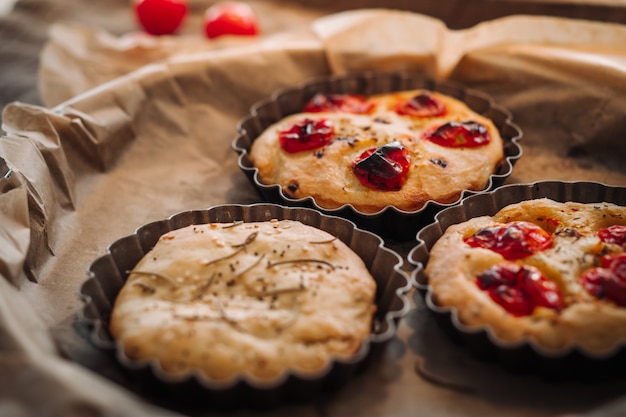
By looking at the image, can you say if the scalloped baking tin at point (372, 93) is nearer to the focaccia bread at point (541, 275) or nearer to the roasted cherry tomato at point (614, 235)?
the focaccia bread at point (541, 275)

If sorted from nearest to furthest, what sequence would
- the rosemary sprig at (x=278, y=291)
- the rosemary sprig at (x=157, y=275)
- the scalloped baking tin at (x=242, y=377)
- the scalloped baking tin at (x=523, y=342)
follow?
the scalloped baking tin at (x=242, y=377) < the scalloped baking tin at (x=523, y=342) < the rosemary sprig at (x=278, y=291) < the rosemary sprig at (x=157, y=275)

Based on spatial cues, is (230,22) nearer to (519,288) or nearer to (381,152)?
(381,152)

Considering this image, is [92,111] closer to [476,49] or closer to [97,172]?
[97,172]

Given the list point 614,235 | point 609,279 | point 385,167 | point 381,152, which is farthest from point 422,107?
point 609,279

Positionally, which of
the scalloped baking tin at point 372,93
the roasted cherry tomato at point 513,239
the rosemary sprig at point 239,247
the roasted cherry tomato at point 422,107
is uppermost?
the rosemary sprig at point 239,247

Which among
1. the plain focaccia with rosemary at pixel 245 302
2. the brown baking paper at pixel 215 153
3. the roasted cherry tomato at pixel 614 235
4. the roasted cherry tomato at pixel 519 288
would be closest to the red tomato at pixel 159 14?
the brown baking paper at pixel 215 153

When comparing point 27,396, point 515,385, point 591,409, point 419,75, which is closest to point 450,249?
point 515,385

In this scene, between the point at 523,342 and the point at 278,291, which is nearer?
the point at 523,342
